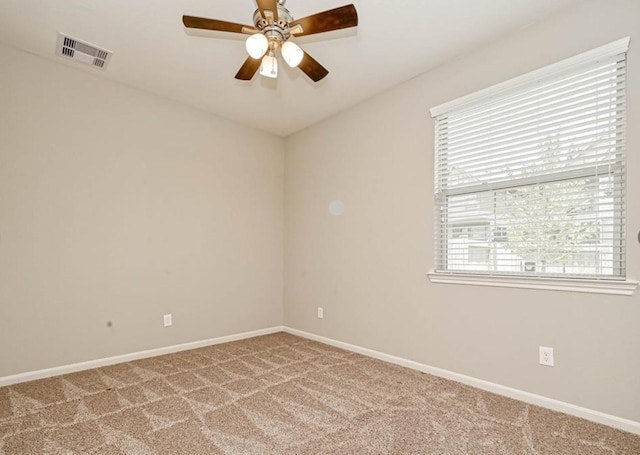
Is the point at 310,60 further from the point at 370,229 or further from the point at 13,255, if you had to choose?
the point at 13,255

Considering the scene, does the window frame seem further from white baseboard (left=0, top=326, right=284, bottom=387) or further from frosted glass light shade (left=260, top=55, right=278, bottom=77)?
white baseboard (left=0, top=326, right=284, bottom=387)

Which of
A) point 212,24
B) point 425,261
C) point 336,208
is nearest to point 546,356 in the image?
point 425,261

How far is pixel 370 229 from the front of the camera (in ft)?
11.4

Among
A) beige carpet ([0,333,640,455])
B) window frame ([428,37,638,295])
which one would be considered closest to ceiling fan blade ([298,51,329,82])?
window frame ([428,37,638,295])

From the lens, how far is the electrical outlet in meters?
2.27

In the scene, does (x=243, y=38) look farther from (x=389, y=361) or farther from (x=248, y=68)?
(x=389, y=361)

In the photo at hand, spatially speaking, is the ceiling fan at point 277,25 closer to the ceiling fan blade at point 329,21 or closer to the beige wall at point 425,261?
the ceiling fan blade at point 329,21

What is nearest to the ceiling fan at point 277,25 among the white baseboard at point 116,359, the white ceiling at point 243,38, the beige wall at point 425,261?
the white ceiling at point 243,38

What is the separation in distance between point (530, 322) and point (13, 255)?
151 inches

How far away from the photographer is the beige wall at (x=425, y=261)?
206cm

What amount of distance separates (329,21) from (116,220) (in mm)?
2593

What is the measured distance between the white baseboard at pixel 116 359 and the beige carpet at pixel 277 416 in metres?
0.11

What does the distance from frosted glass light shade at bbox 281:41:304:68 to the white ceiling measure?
477 mm

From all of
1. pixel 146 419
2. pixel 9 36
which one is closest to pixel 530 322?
pixel 146 419
